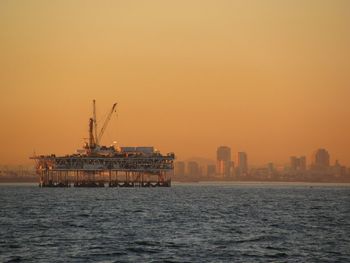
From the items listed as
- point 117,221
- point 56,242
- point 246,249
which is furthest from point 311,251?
point 117,221

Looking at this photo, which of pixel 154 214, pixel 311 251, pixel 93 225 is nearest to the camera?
pixel 311 251

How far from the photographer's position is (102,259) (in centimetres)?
6394

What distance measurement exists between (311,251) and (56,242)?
24.8 metres

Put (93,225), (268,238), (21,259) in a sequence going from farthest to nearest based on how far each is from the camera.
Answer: (93,225), (268,238), (21,259)

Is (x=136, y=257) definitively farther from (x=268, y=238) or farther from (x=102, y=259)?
(x=268, y=238)

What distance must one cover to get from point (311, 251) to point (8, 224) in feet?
145

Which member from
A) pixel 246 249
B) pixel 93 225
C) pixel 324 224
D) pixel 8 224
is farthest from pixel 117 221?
pixel 246 249

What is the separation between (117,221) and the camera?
10525 cm

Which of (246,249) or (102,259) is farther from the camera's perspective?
(246,249)

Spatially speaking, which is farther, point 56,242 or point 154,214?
point 154,214

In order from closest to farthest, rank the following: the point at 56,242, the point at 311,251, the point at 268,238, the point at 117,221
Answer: the point at 311,251, the point at 56,242, the point at 268,238, the point at 117,221

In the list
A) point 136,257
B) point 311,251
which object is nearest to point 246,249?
point 311,251

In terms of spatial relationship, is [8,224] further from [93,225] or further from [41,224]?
[93,225]

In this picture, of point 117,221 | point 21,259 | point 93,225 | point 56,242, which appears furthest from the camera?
point 117,221
